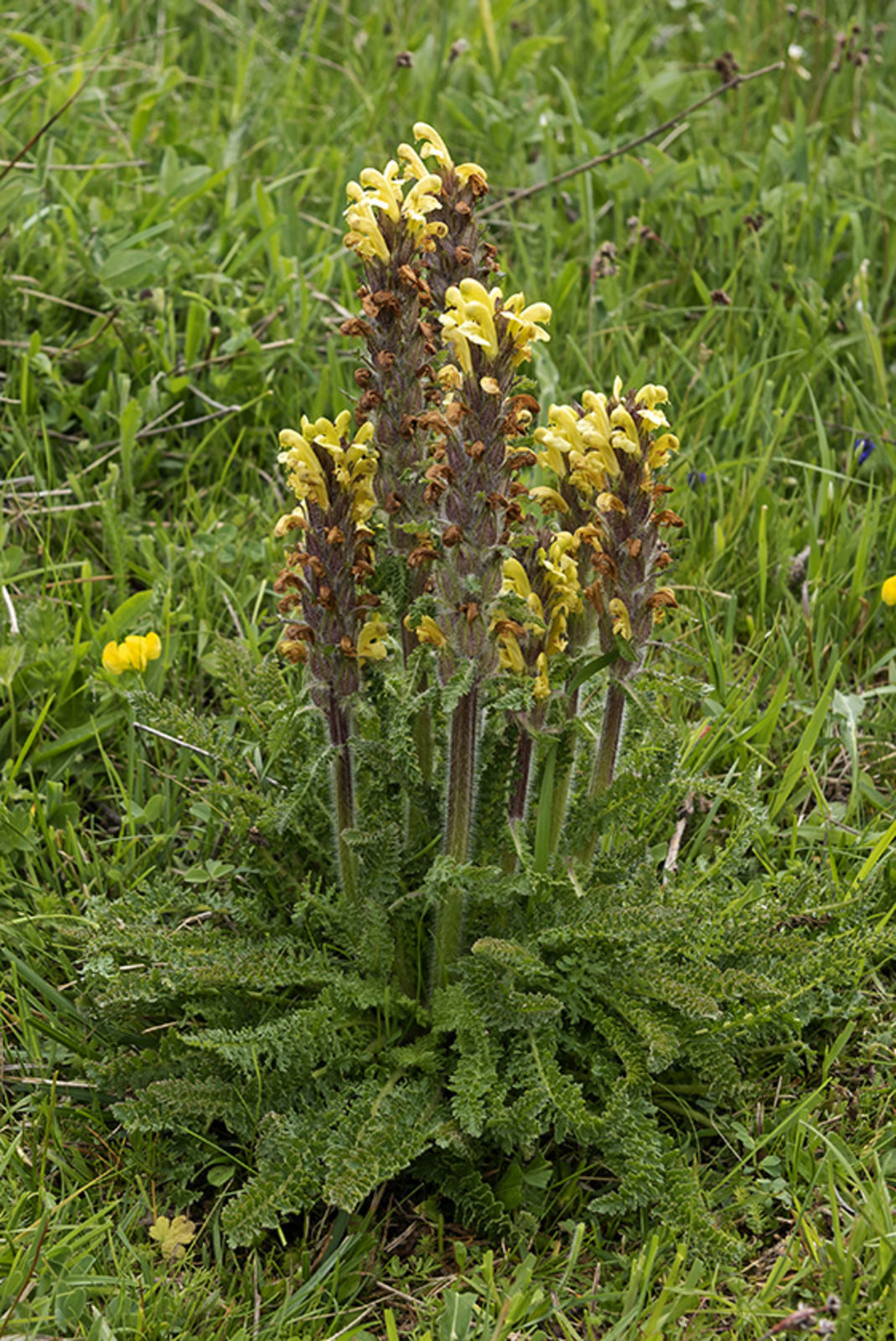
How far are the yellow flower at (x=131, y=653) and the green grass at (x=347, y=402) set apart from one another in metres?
0.08

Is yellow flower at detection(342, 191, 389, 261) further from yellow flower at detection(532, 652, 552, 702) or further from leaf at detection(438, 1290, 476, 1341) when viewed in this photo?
leaf at detection(438, 1290, 476, 1341)

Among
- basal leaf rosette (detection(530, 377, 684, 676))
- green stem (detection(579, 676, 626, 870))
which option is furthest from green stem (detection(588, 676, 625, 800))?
basal leaf rosette (detection(530, 377, 684, 676))

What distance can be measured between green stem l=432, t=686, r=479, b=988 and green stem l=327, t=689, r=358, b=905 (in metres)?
0.21

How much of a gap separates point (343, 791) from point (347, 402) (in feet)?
6.00

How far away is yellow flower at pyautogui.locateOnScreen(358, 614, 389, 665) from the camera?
8.45ft

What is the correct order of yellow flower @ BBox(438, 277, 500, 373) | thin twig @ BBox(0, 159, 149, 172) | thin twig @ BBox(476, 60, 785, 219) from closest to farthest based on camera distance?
yellow flower @ BBox(438, 277, 500, 373) < thin twig @ BBox(0, 159, 149, 172) < thin twig @ BBox(476, 60, 785, 219)

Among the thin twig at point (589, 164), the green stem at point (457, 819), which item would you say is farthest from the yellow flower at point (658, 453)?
the thin twig at point (589, 164)

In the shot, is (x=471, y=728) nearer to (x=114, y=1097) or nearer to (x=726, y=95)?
(x=114, y=1097)

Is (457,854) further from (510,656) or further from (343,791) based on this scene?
(510,656)

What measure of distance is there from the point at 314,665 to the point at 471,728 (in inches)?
13.1

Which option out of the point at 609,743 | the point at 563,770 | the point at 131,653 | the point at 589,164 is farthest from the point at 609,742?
the point at 589,164

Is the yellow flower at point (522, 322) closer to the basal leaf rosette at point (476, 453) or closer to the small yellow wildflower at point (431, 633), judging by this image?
the basal leaf rosette at point (476, 453)

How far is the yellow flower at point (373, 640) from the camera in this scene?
2.57 m

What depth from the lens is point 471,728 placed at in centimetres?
254
